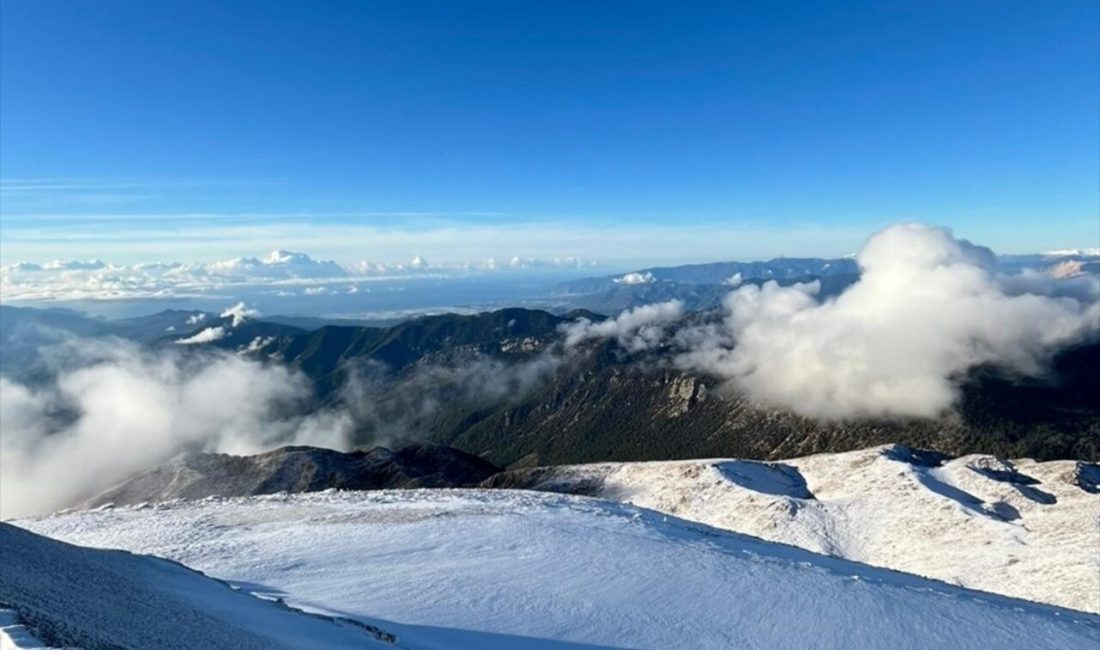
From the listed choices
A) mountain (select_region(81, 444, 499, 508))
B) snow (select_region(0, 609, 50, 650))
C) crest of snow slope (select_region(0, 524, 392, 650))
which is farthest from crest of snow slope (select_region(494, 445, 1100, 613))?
snow (select_region(0, 609, 50, 650))

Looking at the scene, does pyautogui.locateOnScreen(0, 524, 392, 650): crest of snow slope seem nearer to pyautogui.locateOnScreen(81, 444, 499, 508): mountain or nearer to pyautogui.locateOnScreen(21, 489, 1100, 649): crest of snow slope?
pyautogui.locateOnScreen(21, 489, 1100, 649): crest of snow slope

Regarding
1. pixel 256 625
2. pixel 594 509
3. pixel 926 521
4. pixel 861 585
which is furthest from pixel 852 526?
pixel 256 625

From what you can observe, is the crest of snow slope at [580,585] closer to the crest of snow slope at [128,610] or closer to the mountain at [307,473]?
the crest of snow slope at [128,610]

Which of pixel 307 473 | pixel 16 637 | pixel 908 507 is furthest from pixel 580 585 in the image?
pixel 307 473

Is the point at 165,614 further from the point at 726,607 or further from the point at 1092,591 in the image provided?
the point at 1092,591

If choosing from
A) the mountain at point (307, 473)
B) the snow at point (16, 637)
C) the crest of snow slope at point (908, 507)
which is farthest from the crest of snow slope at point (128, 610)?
the mountain at point (307, 473)

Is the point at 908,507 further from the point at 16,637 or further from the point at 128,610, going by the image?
the point at 16,637
